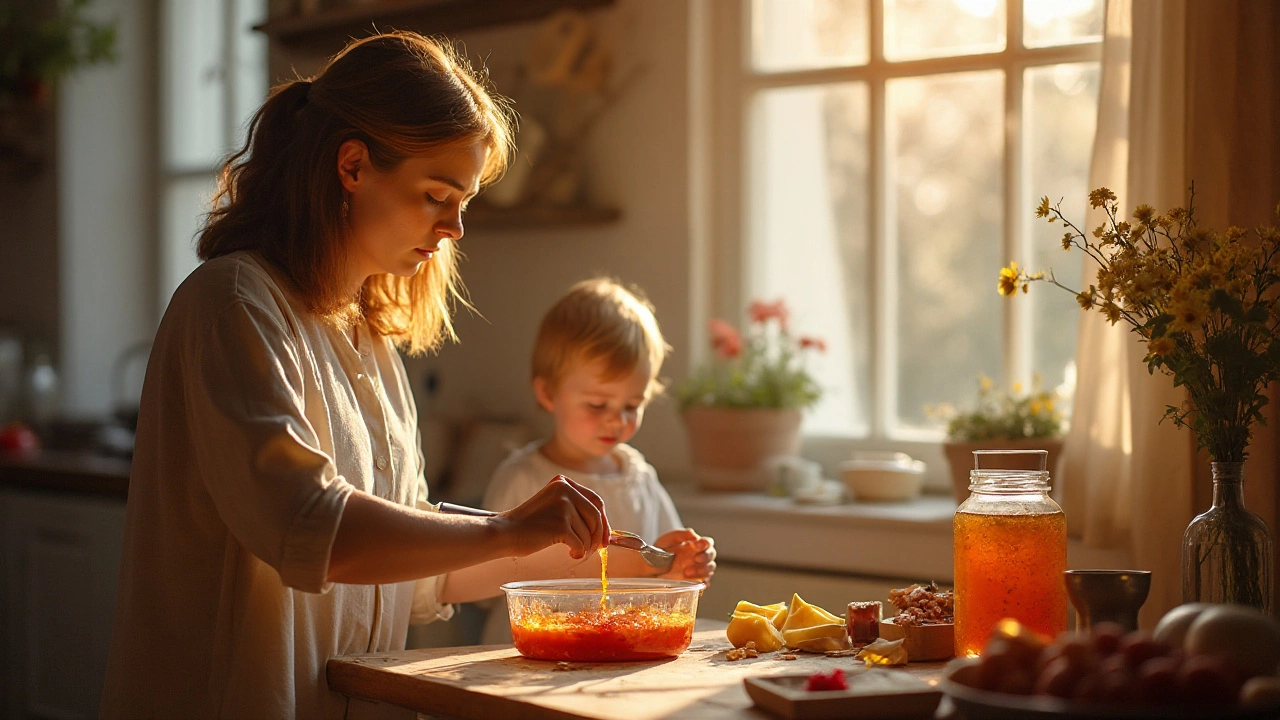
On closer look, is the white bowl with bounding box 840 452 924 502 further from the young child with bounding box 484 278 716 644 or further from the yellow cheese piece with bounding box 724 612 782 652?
the yellow cheese piece with bounding box 724 612 782 652

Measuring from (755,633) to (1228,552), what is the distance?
590mm

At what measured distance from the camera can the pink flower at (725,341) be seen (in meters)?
2.74

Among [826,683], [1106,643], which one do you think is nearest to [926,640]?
[826,683]

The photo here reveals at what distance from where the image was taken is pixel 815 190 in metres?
2.92

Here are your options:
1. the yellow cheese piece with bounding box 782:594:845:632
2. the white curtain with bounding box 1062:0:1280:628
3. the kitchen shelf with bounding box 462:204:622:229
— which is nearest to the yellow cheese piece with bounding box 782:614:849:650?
the yellow cheese piece with bounding box 782:594:845:632

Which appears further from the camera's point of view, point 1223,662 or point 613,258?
point 613,258

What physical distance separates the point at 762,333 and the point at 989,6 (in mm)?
897

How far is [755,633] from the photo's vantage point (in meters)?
1.55

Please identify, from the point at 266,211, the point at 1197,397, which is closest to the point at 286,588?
the point at 266,211

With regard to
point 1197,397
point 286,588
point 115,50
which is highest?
point 115,50

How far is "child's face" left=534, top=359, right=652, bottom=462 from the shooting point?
2078mm

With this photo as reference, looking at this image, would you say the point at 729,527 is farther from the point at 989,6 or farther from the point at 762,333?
the point at 989,6

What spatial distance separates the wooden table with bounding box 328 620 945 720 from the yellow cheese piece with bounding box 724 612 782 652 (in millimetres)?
19

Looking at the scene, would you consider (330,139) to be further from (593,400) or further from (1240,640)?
(1240,640)
